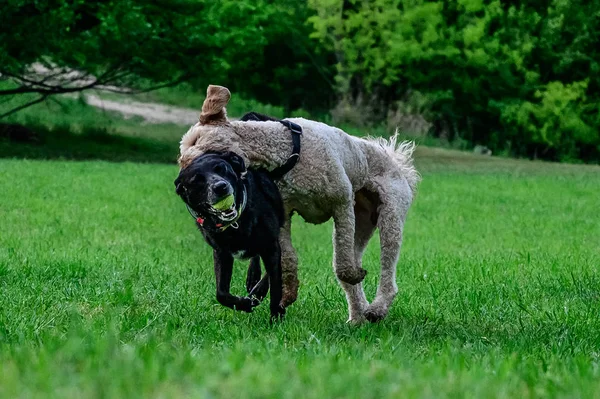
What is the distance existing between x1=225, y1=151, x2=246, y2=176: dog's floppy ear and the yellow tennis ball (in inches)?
10.5

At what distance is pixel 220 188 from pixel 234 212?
257 mm

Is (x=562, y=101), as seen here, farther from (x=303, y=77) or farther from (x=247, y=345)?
(x=247, y=345)

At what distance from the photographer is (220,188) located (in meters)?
5.25

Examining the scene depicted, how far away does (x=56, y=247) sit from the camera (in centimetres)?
1073

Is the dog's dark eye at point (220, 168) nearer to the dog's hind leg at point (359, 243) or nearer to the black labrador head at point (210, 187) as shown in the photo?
the black labrador head at point (210, 187)

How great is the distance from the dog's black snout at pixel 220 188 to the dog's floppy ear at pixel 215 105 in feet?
2.20

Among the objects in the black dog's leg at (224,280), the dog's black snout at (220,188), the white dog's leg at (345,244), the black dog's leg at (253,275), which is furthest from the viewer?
the black dog's leg at (253,275)

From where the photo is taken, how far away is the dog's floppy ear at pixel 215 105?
575 centimetres

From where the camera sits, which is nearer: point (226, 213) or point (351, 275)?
point (226, 213)

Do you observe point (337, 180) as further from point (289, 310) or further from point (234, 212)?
point (289, 310)

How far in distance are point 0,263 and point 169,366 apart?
5.45 meters

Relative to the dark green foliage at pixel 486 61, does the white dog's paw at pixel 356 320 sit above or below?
above

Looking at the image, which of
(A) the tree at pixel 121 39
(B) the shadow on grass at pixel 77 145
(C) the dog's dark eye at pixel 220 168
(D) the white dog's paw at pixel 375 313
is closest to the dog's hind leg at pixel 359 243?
(D) the white dog's paw at pixel 375 313

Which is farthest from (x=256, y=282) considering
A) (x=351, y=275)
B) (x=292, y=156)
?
(x=292, y=156)
